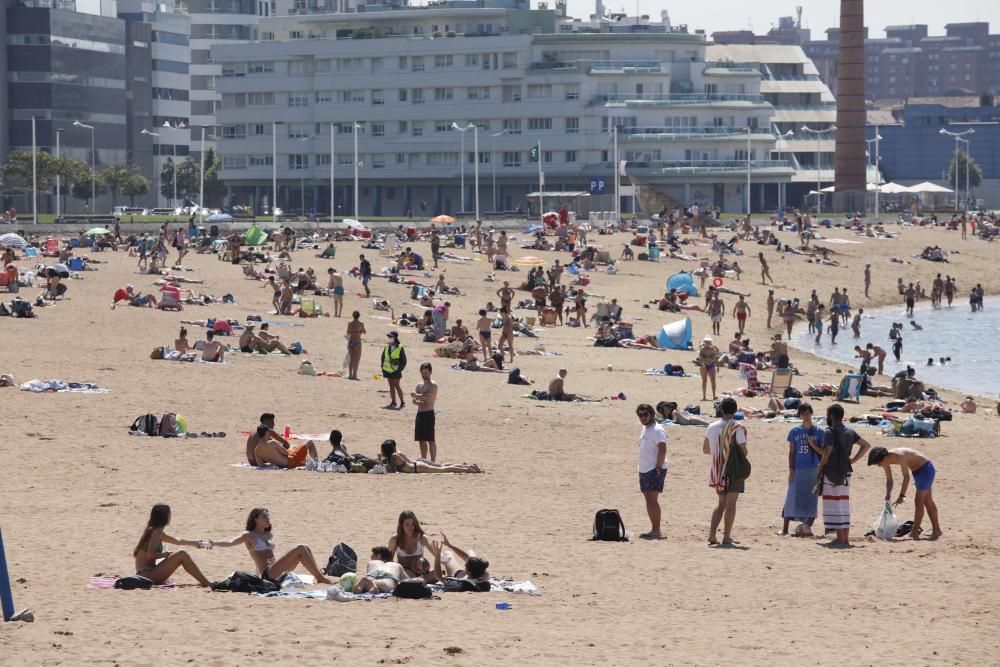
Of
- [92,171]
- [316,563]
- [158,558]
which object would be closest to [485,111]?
[92,171]

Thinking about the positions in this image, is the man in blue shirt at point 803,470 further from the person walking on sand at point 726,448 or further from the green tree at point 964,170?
the green tree at point 964,170

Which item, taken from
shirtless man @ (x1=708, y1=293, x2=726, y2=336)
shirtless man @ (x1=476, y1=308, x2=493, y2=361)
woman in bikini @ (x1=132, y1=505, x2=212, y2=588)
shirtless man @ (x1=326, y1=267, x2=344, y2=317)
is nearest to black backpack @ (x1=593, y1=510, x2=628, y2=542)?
woman in bikini @ (x1=132, y1=505, x2=212, y2=588)

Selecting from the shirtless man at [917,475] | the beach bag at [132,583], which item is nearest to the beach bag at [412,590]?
the beach bag at [132,583]

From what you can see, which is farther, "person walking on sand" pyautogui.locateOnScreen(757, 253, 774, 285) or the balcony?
the balcony

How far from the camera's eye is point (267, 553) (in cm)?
1262

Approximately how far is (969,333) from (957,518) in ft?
115

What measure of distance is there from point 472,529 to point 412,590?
296 centimetres

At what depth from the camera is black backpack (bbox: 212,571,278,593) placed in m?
12.0

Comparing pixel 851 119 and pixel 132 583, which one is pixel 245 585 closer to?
pixel 132 583

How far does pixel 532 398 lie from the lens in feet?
85.3

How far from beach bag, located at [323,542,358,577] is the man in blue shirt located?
13.9ft

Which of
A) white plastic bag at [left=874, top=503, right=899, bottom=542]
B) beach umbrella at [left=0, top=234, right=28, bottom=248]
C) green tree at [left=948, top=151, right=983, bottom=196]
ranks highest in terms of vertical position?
green tree at [left=948, top=151, right=983, bottom=196]

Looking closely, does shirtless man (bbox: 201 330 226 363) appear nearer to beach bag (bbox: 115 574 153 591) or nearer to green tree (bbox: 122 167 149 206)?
beach bag (bbox: 115 574 153 591)

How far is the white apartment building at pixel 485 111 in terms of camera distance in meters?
92.9
